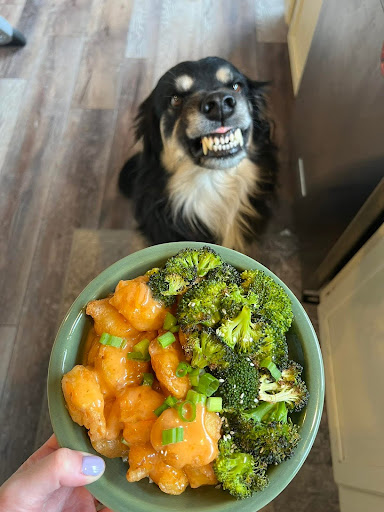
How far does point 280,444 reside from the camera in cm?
71

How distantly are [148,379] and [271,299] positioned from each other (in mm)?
304

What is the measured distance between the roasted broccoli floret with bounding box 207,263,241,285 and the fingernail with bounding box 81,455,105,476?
420 millimetres

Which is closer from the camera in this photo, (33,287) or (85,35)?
(33,287)

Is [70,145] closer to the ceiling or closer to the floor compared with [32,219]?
closer to the ceiling

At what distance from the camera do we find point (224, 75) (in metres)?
1.44

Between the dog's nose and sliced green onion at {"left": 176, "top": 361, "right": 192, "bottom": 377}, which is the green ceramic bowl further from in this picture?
the dog's nose

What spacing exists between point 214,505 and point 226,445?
4.5 inches

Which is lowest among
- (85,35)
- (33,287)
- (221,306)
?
(33,287)

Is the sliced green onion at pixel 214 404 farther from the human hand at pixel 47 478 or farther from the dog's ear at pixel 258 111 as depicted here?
the dog's ear at pixel 258 111

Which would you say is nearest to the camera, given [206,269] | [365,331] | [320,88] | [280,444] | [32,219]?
[280,444]

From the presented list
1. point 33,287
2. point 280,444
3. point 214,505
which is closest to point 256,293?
point 280,444

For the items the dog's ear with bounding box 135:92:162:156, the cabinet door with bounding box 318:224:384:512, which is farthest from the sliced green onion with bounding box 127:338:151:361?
the dog's ear with bounding box 135:92:162:156

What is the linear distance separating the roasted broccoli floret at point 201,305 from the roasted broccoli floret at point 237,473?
23 cm

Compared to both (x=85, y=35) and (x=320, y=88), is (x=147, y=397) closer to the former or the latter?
(x=320, y=88)
